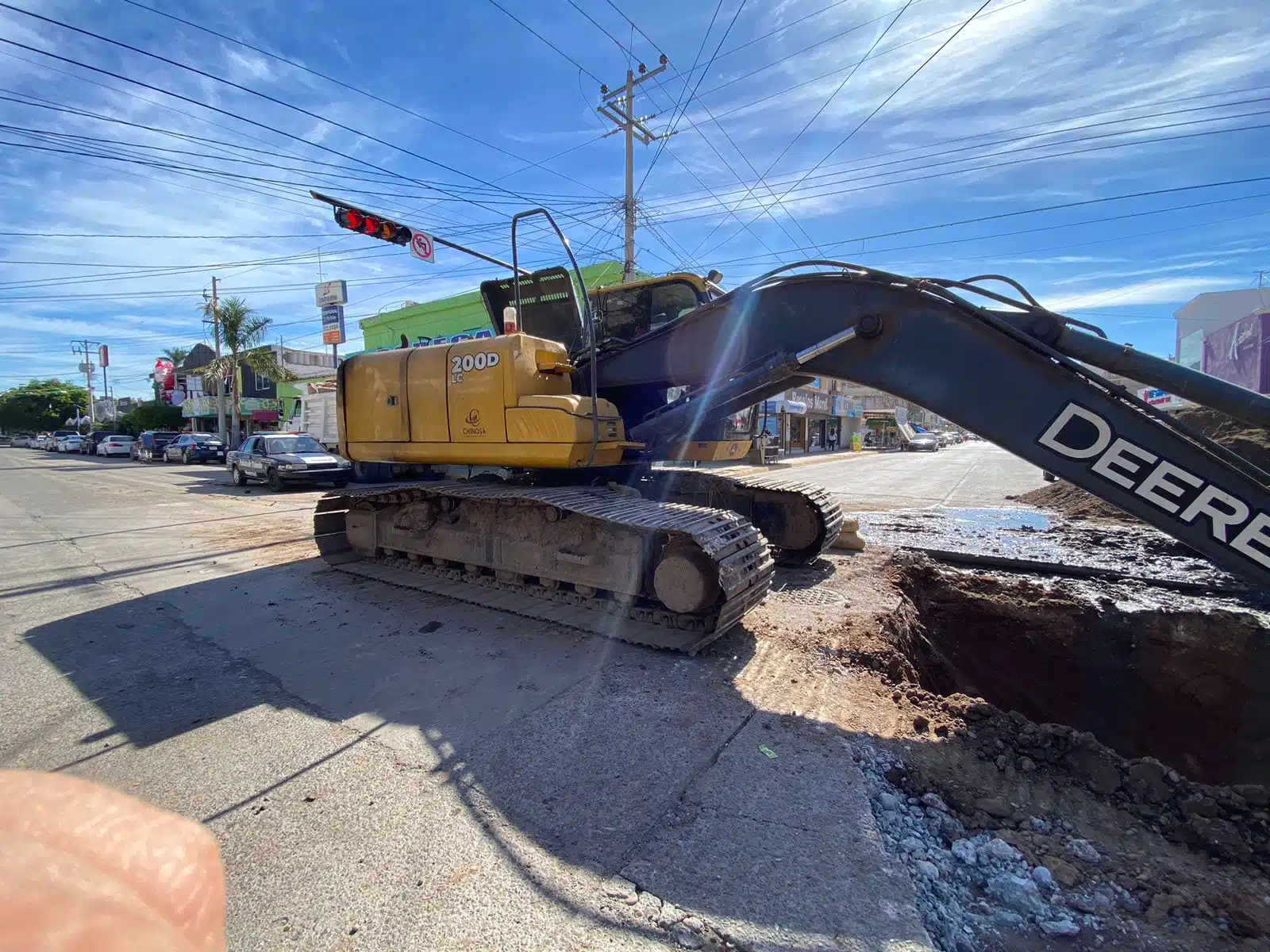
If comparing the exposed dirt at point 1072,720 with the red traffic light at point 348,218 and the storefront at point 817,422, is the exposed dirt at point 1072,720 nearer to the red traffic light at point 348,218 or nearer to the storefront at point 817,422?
the red traffic light at point 348,218

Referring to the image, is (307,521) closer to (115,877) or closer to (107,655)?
(107,655)

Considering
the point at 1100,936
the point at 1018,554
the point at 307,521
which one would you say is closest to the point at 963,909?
the point at 1100,936

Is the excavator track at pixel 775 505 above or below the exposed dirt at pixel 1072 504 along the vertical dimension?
above

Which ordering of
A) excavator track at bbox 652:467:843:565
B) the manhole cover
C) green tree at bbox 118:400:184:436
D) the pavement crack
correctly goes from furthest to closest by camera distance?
green tree at bbox 118:400:184:436 < excavator track at bbox 652:467:843:565 < the manhole cover < the pavement crack

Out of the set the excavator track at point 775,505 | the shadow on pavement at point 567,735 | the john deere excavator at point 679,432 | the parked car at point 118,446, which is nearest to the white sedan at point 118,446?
the parked car at point 118,446

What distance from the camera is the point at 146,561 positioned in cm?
787

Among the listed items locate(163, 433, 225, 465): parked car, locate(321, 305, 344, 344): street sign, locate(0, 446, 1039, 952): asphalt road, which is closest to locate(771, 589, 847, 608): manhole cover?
locate(0, 446, 1039, 952): asphalt road

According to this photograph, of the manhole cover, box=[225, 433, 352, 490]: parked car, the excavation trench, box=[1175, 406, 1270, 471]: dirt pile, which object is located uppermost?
box=[1175, 406, 1270, 471]: dirt pile

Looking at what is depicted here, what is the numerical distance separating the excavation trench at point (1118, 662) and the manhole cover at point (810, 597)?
22.2 inches

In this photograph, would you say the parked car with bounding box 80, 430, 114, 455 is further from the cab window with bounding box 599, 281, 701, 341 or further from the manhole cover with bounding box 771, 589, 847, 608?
the manhole cover with bounding box 771, 589, 847, 608

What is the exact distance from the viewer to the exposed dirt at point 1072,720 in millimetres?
2254

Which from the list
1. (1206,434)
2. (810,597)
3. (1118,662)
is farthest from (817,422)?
(1118,662)

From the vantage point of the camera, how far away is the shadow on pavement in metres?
2.27

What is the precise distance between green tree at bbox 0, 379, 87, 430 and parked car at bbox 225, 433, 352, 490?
82.7m
